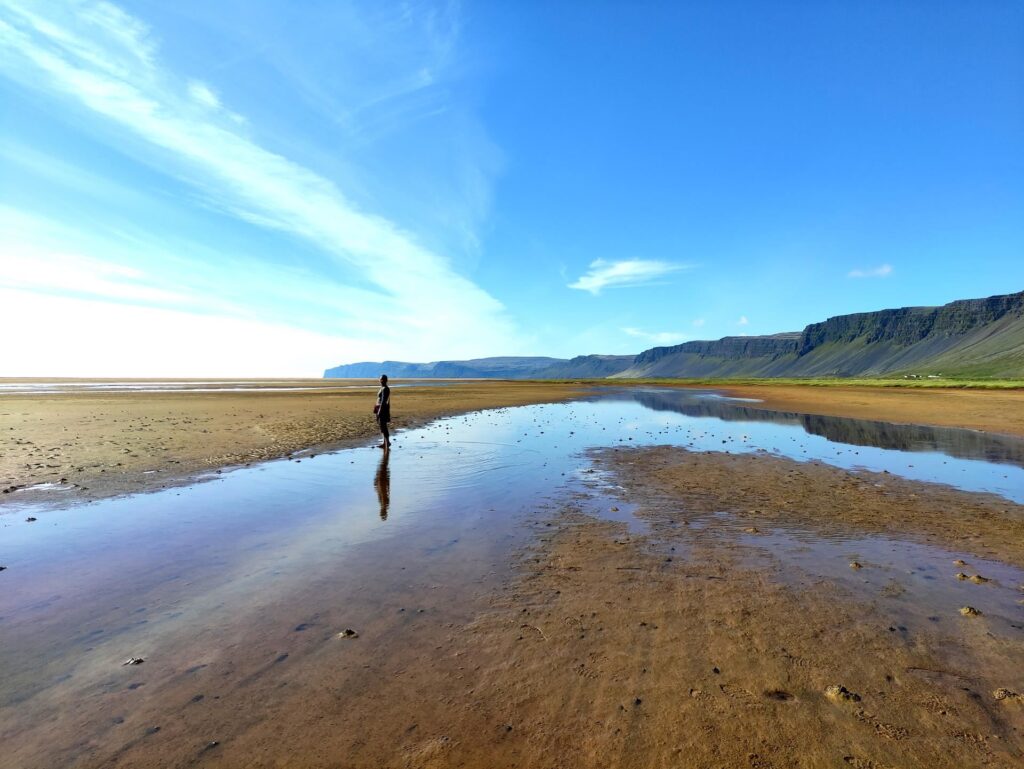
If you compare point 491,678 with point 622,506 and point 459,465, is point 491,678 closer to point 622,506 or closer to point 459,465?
point 622,506

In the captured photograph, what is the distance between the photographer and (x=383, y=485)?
1333 cm

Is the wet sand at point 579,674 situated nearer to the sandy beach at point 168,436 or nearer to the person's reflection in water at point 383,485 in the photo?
the person's reflection in water at point 383,485

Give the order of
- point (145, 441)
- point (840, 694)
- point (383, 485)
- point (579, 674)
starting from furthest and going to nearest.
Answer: point (145, 441), point (383, 485), point (579, 674), point (840, 694)

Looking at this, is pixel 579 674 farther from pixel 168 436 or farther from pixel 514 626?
pixel 168 436

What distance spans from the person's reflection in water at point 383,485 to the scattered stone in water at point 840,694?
8.23 m

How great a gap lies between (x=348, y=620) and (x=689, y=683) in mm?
4032

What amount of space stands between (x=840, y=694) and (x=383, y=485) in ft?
36.8

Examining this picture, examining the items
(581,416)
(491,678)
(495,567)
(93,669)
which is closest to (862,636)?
(491,678)

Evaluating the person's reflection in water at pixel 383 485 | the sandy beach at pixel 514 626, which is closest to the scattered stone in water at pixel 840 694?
the sandy beach at pixel 514 626

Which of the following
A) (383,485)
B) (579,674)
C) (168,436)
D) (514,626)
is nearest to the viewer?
(579,674)

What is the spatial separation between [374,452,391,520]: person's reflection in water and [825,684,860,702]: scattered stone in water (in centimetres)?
823

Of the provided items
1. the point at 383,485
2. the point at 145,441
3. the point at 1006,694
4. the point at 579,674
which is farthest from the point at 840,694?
the point at 145,441

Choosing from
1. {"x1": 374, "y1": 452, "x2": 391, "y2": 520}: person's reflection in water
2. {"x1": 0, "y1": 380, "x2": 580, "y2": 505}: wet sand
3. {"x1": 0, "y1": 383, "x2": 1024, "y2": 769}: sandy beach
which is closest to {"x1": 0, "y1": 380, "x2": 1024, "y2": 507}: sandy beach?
{"x1": 0, "y1": 380, "x2": 580, "y2": 505}: wet sand

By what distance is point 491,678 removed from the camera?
4.73 m
